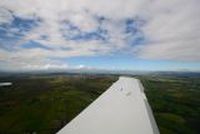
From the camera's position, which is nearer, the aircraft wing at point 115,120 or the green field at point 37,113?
the aircraft wing at point 115,120

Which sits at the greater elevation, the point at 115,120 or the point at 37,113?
the point at 115,120

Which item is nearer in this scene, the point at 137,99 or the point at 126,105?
the point at 126,105

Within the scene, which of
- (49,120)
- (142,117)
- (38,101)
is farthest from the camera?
(38,101)

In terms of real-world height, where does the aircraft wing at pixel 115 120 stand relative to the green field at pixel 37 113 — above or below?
above

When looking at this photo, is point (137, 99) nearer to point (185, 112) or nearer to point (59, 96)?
point (185, 112)

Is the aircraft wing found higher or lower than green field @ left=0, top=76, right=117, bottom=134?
higher

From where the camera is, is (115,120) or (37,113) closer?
(115,120)

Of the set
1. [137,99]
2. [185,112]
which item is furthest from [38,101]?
[137,99]

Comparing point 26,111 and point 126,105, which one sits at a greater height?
point 126,105

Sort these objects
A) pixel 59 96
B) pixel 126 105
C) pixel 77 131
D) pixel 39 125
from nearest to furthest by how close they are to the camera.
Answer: pixel 77 131 < pixel 126 105 < pixel 39 125 < pixel 59 96

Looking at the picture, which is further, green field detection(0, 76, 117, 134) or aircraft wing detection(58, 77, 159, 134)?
green field detection(0, 76, 117, 134)
